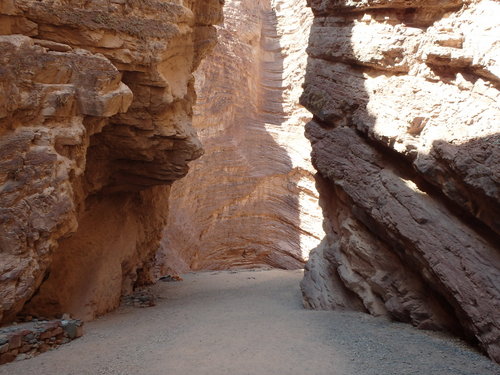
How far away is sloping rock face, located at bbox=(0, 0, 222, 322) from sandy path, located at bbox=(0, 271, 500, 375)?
1.30m

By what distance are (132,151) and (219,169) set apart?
11.5 meters

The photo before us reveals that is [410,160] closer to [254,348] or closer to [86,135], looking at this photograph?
[254,348]

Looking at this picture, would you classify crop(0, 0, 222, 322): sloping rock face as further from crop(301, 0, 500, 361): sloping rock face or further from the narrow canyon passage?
crop(301, 0, 500, 361): sloping rock face

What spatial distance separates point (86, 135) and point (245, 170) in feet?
47.3

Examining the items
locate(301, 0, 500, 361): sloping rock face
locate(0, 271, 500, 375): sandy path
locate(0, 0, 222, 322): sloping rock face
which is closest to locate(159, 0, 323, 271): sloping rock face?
locate(0, 0, 222, 322): sloping rock face

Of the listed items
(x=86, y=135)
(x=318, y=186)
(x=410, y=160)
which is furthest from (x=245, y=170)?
(x=410, y=160)

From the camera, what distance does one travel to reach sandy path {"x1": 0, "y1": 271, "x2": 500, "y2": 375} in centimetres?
575

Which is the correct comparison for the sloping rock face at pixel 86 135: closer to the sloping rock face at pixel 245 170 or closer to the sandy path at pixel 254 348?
the sandy path at pixel 254 348

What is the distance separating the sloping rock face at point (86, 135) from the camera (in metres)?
6.73

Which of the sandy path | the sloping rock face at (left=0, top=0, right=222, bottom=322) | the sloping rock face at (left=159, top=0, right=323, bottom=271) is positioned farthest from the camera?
the sloping rock face at (left=159, top=0, right=323, bottom=271)

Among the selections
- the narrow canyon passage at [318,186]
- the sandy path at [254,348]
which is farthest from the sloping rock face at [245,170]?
the sandy path at [254,348]

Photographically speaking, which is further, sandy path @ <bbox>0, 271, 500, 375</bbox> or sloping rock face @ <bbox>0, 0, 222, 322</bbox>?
sloping rock face @ <bbox>0, 0, 222, 322</bbox>

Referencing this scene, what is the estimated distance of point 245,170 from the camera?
72.8 ft

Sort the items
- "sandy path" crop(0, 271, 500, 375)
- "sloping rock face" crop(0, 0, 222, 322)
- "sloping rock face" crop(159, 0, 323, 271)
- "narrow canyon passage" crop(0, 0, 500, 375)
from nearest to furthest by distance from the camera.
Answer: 1. "sandy path" crop(0, 271, 500, 375)
2. "narrow canyon passage" crop(0, 0, 500, 375)
3. "sloping rock face" crop(0, 0, 222, 322)
4. "sloping rock face" crop(159, 0, 323, 271)
